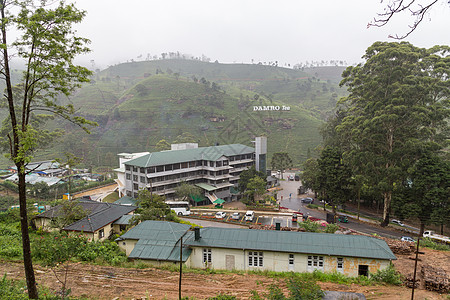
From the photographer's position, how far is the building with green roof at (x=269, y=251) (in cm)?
1452

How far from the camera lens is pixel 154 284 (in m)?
11.3

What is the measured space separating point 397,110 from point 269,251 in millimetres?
20657

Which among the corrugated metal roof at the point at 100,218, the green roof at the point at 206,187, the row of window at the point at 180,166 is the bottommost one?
the green roof at the point at 206,187

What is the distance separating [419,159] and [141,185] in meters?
33.2

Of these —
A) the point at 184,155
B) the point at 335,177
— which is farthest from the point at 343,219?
the point at 184,155

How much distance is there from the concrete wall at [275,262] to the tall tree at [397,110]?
14547 mm

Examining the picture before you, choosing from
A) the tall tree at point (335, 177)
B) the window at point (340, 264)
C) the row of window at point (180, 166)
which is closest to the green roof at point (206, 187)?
the row of window at point (180, 166)

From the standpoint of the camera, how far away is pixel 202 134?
260ft

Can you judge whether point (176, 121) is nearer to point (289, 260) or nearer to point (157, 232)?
point (157, 232)

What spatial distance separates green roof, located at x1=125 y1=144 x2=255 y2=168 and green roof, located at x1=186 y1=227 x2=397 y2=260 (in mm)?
22693

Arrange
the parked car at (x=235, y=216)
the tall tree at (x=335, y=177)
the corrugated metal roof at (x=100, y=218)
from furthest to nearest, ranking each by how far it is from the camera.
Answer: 1. the parked car at (x=235, y=216)
2. the tall tree at (x=335, y=177)
3. the corrugated metal roof at (x=100, y=218)

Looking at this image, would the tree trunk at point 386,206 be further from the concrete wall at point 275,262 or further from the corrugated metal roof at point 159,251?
the corrugated metal roof at point 159,251

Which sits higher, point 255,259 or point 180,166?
point 180,166

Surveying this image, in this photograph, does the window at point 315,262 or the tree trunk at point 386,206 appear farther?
the tree trunk at point 386,206
